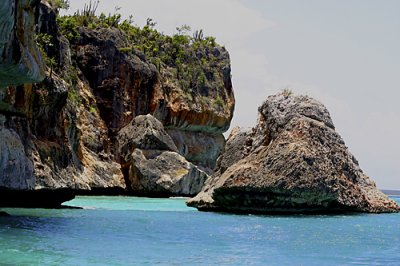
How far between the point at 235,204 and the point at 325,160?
3.97 m

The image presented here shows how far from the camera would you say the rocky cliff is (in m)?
23.5

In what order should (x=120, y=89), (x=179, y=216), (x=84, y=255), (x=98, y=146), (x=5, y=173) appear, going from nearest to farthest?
(x=84, y=255) < (x=5, y=173) < (x=179, y=216) < (x=98, y=146) < (x=120, y=89)

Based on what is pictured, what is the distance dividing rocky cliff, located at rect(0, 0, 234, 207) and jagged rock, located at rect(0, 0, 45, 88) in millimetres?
45

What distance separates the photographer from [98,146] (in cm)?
4653

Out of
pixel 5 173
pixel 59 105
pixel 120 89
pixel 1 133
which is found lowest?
pixel 5 173

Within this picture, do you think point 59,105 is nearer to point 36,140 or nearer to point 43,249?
point 36,140

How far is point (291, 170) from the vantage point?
24469mm

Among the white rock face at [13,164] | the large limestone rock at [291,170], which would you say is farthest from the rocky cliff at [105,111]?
the large limestone rock at [291,170]

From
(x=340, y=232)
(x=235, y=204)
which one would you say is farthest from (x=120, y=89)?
(x=340, y=232)

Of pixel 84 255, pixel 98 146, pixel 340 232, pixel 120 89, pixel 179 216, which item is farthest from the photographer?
pixel 120 89

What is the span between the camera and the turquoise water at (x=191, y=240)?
13273mm

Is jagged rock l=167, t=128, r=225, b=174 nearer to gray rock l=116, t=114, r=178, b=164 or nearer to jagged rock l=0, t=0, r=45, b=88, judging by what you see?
gray rock l=116, t=114, r=178, b=164

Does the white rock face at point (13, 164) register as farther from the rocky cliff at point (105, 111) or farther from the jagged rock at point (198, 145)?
the jagged rock at point (198, 145)

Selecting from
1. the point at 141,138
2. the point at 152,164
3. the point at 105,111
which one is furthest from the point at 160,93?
the point at 152,164
